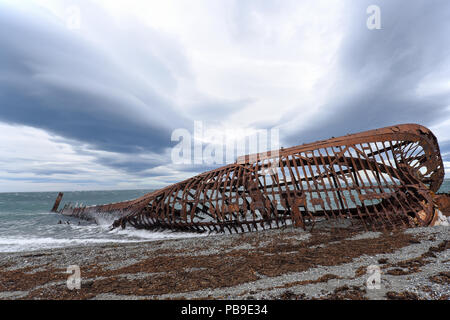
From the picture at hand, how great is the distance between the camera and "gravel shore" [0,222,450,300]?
11.4 ft

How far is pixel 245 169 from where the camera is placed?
10.8 metres

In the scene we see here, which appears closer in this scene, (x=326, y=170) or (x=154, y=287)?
(x=154, y=287)

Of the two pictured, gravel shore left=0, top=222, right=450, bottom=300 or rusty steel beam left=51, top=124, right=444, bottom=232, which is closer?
gravel shore left=0, top=222, right=450, bottom=300

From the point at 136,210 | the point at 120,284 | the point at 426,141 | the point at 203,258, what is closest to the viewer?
the point at 120,284

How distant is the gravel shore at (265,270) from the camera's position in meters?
3.49

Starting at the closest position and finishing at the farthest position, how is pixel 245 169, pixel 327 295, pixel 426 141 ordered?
pixel 327 295 → pixel 426 141 → pixel 245 169

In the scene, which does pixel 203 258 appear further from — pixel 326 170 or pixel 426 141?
pixel 426 141

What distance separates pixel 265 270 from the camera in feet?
15.4

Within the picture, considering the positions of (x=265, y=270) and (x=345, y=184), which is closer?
(x=265, y=270)

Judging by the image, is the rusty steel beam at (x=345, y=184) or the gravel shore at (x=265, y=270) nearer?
the gravel shore at (x=265, y=270)
